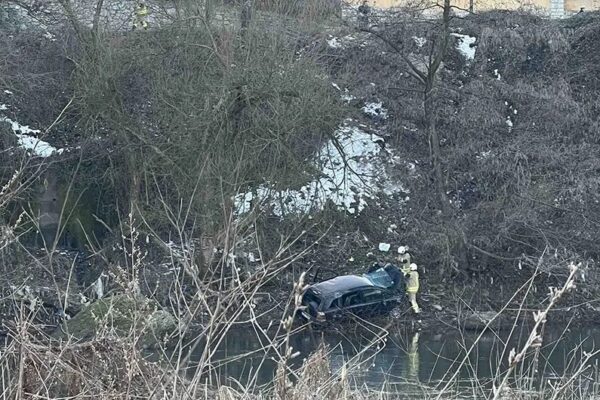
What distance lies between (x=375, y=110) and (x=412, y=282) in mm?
8058

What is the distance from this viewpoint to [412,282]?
19.6 metres

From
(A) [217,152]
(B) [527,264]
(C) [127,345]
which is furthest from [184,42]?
(C) [127,345]

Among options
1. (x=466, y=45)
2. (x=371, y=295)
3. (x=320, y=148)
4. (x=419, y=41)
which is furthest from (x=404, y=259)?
(x=466, y=45)

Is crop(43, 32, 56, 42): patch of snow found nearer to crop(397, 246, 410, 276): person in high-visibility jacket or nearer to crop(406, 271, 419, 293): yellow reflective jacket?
crop(397, 246, 410, 276): person in high-visibility jacket

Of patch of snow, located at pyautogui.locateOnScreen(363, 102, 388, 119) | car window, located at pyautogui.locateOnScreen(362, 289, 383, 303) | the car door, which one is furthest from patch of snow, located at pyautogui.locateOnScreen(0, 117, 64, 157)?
patch of snow, located at pyautogui.locateOnScreen(363, 102, 388, 119)

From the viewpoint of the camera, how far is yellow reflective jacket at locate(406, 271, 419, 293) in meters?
19.6

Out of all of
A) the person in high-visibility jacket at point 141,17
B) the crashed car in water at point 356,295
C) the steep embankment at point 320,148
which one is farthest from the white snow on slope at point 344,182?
the person in high-visibility jacket at point 141,17

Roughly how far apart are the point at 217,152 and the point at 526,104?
11.5m

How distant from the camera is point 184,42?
62.2 feet

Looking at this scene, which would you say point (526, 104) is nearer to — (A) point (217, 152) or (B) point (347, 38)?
(B) point (347, 38)

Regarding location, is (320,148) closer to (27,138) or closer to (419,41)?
(27,138)

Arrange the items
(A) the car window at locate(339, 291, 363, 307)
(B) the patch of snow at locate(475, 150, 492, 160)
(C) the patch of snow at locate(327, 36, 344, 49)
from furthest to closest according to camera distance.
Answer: (C) the patch of snow at locate(327, 36, 344, 49)
(B) the patch of snow at locate(475, 150, 492, 160)
(A) the car window at locate(339, 291, 363, 307)

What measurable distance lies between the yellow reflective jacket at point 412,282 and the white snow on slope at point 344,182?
3008mm

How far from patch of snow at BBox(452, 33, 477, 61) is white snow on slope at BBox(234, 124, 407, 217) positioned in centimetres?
507
